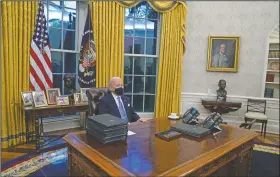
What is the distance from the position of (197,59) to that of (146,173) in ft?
12.7

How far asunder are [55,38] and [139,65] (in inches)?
67.0

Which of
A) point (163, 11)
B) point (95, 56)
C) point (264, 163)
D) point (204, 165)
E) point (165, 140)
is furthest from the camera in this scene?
point (163, 11)

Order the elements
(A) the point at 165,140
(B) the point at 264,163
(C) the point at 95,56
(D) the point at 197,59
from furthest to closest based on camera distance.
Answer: (D) the point at 197,59, (C) the point at 95,56, (B) the point at 264,163, (A) the point at 165,140

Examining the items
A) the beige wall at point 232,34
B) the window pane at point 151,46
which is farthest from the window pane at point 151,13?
the beige wall at point 232,34

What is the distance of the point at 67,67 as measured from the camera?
3.79 meters

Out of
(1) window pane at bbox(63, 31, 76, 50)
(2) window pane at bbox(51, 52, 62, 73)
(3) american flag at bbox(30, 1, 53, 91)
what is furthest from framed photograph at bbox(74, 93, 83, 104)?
(1) window pane at bbox(63, 31, 76, 50)

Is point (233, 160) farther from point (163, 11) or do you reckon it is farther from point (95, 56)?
point (163, 11)

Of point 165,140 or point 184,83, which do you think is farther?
point 184,83

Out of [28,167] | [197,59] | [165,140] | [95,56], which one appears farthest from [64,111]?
[197,59]

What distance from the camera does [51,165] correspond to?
250cm

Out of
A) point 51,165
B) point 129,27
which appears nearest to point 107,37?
point 129,27

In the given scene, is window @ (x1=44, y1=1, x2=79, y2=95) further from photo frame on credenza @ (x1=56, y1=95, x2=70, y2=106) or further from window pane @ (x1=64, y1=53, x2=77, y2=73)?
photo frame on credenza @ (x1=56, y1=95, x2=70, y2=106)

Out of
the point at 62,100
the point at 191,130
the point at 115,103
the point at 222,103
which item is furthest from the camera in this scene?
the point at 222,103

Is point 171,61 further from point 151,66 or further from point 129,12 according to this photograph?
point 129,12
